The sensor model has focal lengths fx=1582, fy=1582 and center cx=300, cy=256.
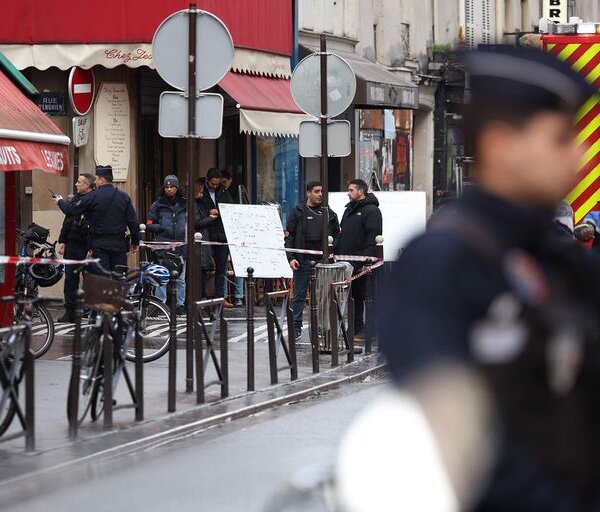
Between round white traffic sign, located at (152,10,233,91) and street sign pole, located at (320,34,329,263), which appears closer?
round white traffic sign, located at (152,10,233,91)

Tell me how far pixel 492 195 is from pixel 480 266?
165 millimetres

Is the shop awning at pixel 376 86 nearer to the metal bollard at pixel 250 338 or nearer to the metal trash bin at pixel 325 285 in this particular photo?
the metal trash bin at pixel 325 285

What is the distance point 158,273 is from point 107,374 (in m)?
4.93

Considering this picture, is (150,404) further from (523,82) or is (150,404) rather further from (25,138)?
(523,82)

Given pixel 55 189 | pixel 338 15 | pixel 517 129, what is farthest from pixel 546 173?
pixel 338 15

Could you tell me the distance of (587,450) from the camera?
8.16 ft

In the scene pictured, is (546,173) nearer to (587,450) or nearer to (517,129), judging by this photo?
(517,129)

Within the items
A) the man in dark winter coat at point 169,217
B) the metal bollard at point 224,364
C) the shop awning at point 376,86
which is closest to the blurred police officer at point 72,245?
the man in dark winter coat at point 169,217

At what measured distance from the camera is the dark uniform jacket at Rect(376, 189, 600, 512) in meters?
2.43

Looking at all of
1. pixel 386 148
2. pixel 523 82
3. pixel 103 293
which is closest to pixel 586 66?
pixel 103 293

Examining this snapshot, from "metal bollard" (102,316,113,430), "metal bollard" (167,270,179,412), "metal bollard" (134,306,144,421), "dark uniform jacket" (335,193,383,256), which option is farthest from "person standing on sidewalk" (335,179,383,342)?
"metal bollard" (102,316,113,430)

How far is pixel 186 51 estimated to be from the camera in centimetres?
1341

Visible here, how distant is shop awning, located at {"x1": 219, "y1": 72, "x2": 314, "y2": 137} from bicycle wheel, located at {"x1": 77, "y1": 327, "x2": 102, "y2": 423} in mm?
12542

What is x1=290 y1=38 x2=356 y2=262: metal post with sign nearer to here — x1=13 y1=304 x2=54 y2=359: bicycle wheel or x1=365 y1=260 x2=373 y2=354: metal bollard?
x1=365 y1=260 x2=373 y2=354: metal bollard
